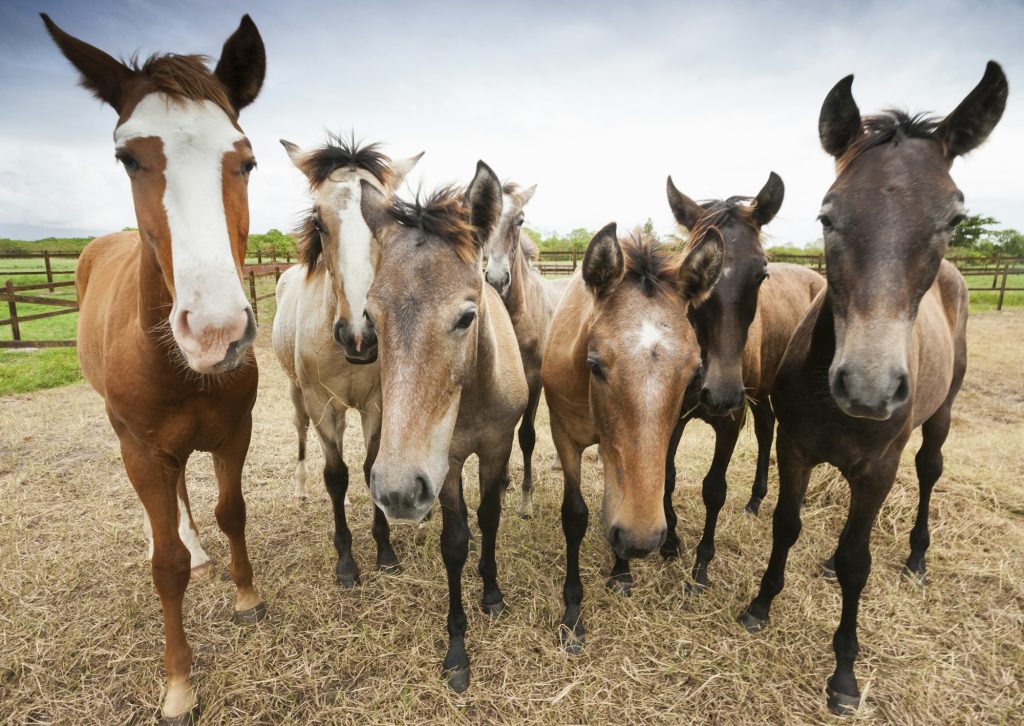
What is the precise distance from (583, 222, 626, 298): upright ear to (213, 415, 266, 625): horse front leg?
225cm

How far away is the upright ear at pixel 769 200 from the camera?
119 inches

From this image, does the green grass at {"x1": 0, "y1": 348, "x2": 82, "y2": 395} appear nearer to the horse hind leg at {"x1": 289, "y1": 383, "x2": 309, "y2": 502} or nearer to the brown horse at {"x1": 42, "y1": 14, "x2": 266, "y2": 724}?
the horse hind leg at {"x1": 289, "y1": 383, "x2": 309, "y2": 502}

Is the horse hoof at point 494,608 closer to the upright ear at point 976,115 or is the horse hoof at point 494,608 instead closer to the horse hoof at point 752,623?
the horse hoof at point 752,623

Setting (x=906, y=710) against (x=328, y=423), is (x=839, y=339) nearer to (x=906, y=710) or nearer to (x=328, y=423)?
(x=906, y=710)

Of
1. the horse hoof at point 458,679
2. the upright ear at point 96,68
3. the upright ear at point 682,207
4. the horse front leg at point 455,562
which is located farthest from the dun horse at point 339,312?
the upright ear at point 682,207

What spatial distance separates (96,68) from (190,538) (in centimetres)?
313

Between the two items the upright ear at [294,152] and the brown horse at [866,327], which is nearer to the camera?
the brown horse at [866,327]

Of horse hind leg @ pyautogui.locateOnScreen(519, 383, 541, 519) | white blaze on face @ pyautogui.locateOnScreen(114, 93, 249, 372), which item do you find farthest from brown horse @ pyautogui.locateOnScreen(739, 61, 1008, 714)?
white blaze on face @ pyautogui.locateOnScreen(114, 93, 249, 372)

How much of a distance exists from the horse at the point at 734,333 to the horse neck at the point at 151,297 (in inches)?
107

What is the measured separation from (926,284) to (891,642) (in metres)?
2.40

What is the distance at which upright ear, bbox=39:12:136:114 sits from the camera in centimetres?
200

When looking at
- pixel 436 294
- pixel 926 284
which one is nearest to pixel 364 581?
pixel 436 294

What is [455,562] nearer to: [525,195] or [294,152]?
[294,152]

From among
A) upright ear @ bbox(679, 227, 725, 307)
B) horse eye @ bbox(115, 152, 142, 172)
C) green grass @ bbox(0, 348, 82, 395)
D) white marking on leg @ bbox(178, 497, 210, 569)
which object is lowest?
white marking on leg @ bbox(178, 497, 210, 569)
